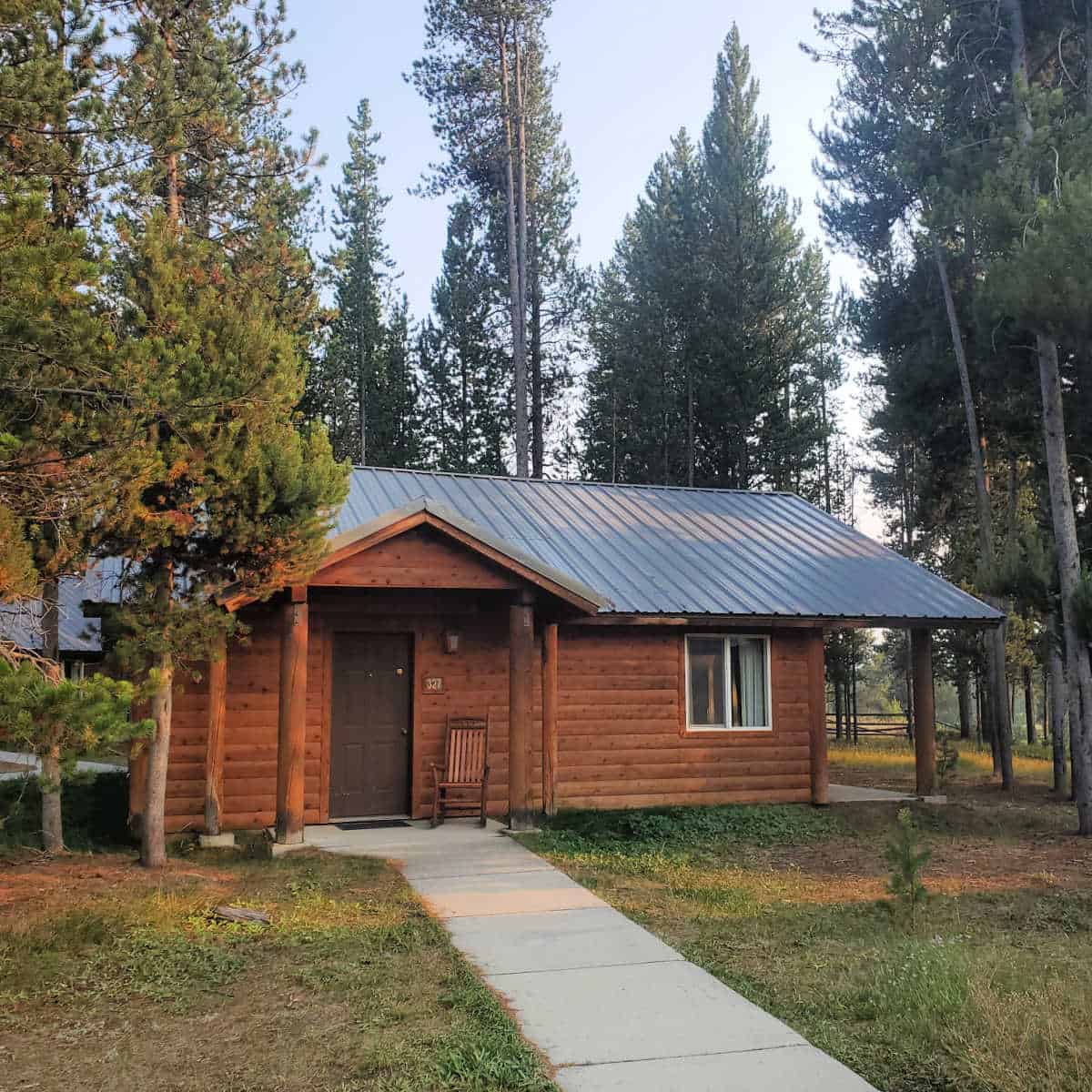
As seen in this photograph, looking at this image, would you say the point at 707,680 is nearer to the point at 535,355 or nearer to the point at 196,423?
the point at 196,423

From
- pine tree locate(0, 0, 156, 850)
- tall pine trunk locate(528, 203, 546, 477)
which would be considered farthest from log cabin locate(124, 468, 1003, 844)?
tall pine trunk locate(528, 203, 546, 477)

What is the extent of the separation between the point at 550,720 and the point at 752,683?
307 cm

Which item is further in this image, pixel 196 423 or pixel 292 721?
pixel 292 721

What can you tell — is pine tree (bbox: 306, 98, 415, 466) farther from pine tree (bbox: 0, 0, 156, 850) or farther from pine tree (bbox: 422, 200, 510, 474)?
pine tree (bbox: 0, 0, 156, 850)

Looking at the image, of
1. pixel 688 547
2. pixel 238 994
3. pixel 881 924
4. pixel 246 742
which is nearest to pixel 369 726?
pixel 246 742

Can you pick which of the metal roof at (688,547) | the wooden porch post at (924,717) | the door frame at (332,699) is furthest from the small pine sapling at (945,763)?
the door frame at (332,699)

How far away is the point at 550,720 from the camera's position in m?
12.2

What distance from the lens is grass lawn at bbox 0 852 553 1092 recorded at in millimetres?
4590

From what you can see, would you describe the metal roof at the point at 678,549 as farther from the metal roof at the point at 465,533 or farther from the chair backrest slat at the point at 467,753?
the chair backrest slat at the point at 467,753

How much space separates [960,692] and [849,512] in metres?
9.01

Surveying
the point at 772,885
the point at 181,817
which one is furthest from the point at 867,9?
the point at 181,817

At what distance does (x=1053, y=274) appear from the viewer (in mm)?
10961

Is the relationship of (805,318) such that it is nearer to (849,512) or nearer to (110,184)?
(849,512)

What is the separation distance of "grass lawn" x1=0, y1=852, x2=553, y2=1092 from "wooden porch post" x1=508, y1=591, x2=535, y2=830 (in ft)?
9.06
